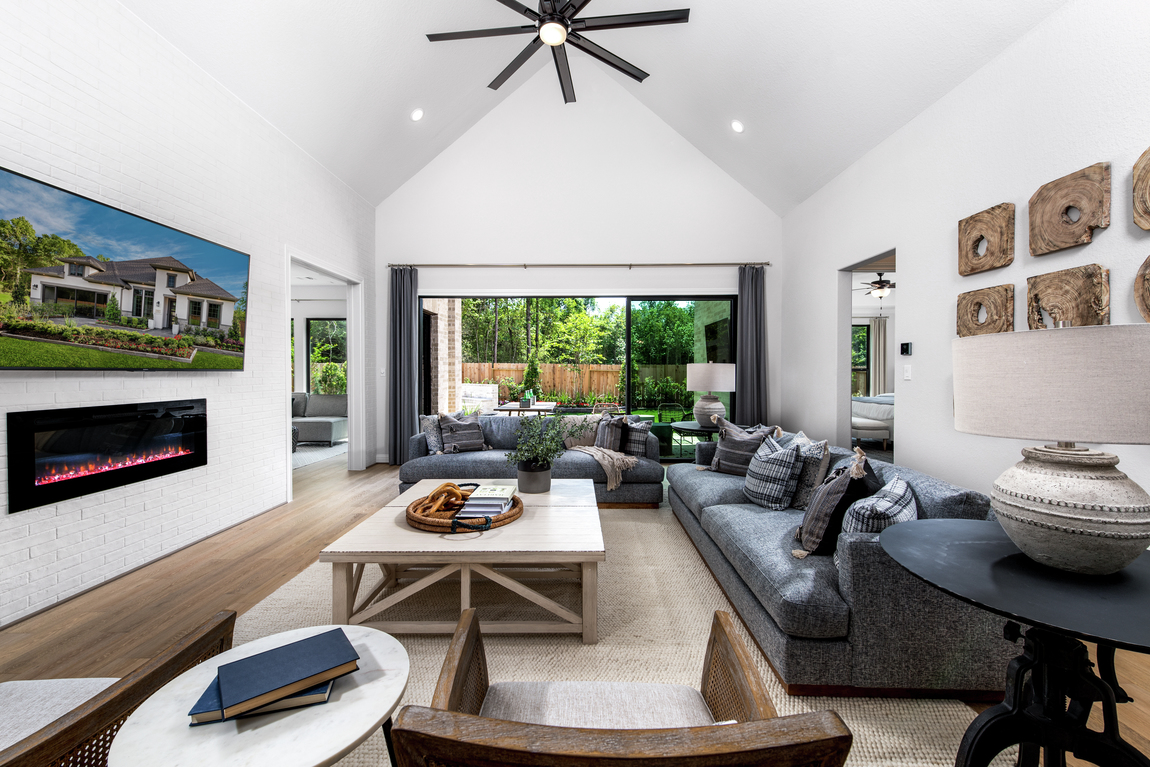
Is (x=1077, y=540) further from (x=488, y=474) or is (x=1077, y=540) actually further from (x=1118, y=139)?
(x=488, y=474)

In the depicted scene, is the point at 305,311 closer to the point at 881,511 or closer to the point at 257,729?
the point at 257,729

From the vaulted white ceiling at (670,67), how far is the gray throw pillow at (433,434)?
2.55 m

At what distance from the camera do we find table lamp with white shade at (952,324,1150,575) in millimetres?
1015

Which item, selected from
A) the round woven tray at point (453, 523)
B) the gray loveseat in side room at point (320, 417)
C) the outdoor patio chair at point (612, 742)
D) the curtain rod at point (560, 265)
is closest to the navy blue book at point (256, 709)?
the outdoor patio chair at point (612, 742)

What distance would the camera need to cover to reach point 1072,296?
2119 millimetres

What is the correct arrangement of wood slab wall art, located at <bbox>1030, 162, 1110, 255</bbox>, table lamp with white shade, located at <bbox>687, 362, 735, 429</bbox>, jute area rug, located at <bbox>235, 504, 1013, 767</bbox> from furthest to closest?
table lamp with white shade, located at <bbox>687, 362, 735, 429</bbox>, wood slab wall art, located at <bbox>1030, 162, 1110, 255</bbox>, jute area rug, located at <bbox>235, 504, 1013, 767</bbox>

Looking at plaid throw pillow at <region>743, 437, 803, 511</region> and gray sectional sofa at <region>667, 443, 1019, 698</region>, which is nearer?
gray sectional sofa at <region>667, 443, 1019, 698</region>

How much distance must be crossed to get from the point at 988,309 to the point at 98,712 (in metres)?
3.53

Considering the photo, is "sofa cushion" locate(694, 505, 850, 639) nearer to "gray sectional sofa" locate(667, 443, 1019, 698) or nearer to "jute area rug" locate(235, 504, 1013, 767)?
"gray sectional sofa" locate(667, 443, 1019, 698)

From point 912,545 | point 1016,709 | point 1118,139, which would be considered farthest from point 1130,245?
point 1016,709

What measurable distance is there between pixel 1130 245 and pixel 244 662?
3131 millimetres

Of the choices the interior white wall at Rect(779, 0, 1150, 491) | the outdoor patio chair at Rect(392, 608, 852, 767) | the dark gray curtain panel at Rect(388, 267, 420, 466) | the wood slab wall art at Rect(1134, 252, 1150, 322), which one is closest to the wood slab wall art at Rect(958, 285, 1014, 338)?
the interior white wall at Rect(779, 0, 1150, 491)

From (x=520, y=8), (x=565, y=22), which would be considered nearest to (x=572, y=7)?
(x=565, y=22)

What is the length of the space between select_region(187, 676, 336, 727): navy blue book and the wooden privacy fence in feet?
17.0
